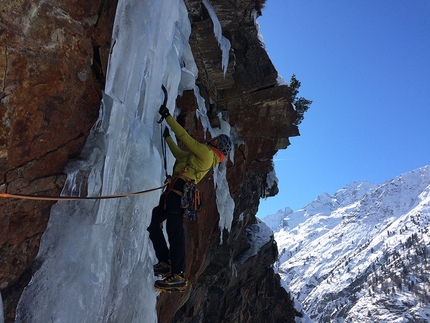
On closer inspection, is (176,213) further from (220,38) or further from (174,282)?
(220,38)

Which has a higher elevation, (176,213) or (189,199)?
(189,199)

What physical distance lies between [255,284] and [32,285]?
589 inches

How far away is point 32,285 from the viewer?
381 centimetres

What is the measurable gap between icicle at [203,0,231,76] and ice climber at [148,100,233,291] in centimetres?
489

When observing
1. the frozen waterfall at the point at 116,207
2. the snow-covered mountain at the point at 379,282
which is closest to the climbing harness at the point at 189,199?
the frozen waterfall at the point at 116,207

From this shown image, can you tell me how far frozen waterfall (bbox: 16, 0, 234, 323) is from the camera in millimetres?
3891

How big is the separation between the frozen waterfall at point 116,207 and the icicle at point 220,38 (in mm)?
3199

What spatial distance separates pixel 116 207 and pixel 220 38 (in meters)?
6.18

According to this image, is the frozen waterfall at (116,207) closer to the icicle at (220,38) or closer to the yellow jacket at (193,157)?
the yellow jacket at (193,157)

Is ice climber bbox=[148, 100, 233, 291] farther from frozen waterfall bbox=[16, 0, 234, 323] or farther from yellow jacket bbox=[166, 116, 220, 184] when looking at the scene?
frozen waterfall bbox=[16, 0, 234, 323]

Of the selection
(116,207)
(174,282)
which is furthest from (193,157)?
(174,282)

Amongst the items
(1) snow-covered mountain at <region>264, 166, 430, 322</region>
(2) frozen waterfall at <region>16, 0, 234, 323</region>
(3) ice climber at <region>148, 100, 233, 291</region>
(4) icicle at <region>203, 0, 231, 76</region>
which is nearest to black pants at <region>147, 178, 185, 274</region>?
(3) ice climber at <region>148, 100, 233, 291</region>

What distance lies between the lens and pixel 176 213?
15.2 ft

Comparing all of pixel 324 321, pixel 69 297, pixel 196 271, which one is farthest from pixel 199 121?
pixel 324 321
